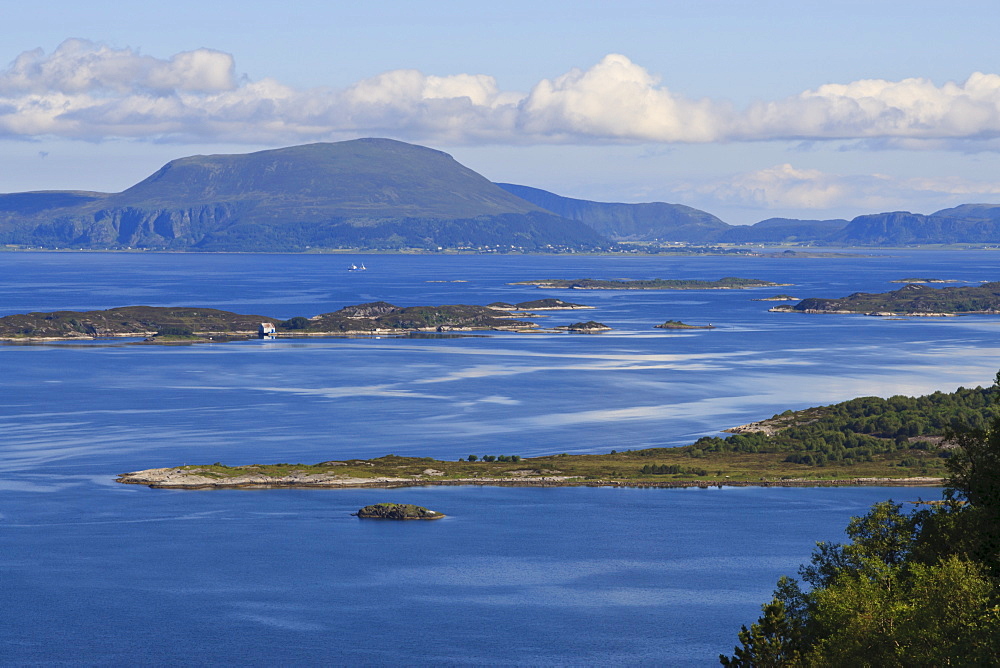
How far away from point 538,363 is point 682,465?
78.9 m

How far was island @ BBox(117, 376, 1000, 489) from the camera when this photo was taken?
97688 millimetres

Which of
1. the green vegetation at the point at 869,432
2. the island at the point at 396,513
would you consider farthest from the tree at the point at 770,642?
the green vegetation at the point at 869,432

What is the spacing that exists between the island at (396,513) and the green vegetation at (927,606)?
1700 inches

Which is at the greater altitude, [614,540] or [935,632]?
[935,632]

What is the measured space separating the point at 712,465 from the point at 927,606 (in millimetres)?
69591

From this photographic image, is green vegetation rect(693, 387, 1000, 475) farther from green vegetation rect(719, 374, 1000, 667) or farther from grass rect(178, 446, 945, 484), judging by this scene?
green vegetation rect(719, 374, 1000, 667)

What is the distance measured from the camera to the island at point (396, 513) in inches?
3442

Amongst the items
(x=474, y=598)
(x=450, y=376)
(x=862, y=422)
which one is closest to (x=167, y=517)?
(x=474, y=598)

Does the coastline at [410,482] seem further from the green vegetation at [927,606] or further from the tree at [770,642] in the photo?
the tree at [770,642]

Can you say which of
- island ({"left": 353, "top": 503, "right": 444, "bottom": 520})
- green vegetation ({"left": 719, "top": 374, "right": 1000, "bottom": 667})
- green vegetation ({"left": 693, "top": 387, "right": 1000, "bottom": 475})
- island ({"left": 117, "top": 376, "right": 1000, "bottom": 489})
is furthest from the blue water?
green vegetation ({"left": 719, "top": 374, "right": 1000, "bottom": 667})

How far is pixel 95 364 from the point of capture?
17900 cm

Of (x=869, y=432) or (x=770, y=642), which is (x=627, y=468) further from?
(x=770, y=642)

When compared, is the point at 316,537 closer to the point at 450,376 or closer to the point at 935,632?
the point at 935,632

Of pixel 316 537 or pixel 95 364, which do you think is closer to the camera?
pixel 316 537
